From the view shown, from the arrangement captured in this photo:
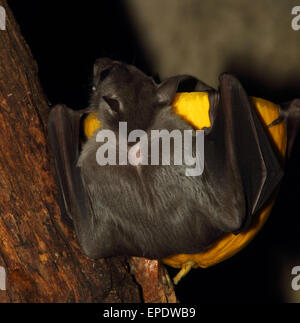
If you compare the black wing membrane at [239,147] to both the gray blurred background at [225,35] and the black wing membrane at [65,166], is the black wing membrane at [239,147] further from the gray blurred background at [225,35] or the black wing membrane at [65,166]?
the gray blurred background at [225,35]

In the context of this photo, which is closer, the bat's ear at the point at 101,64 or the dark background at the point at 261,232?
the bat's ear at the point at 101,64

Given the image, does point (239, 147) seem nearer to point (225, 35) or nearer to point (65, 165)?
point (65, 165)

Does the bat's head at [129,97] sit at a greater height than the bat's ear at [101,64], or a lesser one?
lesser

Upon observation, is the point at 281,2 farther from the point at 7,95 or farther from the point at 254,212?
the point at 7,95

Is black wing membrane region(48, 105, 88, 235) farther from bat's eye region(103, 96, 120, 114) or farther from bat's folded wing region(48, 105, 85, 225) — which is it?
bat's eye region(103, 96, 120, 114)

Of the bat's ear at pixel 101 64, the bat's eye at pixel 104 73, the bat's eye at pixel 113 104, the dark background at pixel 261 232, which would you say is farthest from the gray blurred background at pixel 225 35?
the bat's eye at pixel 113 104

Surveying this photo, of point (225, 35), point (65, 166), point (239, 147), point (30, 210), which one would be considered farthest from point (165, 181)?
point (225, 35)
